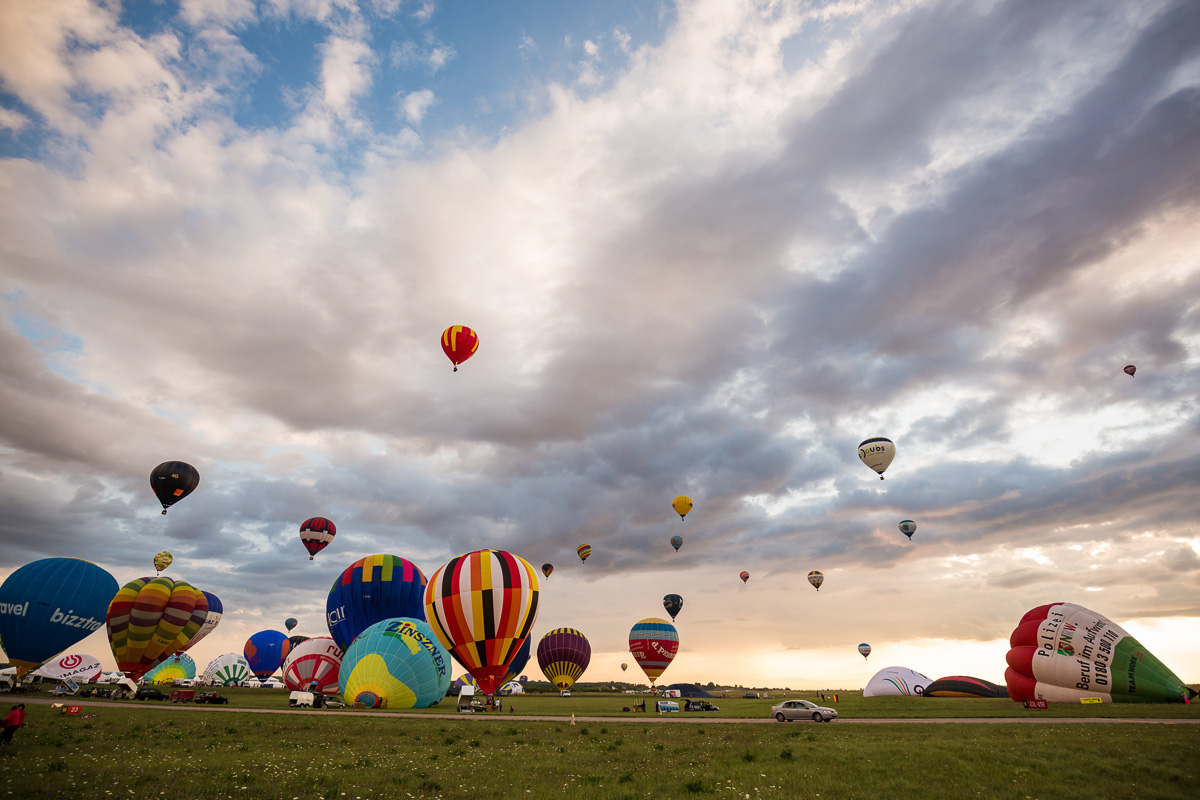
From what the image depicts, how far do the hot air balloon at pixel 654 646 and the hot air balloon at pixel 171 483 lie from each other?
159 feet

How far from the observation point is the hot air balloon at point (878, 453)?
178ft

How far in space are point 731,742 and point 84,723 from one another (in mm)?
28788

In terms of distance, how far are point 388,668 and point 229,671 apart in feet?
222

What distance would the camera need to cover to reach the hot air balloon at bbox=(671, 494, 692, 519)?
69312 mm

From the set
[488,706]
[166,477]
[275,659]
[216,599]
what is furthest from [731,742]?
[275,659]

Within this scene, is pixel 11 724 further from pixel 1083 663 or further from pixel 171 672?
pixel 171 672

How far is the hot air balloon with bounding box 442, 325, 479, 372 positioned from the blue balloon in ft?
127

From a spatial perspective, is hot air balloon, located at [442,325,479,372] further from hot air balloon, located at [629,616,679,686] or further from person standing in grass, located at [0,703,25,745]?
hot air balloon, located at [629,616,679,686]

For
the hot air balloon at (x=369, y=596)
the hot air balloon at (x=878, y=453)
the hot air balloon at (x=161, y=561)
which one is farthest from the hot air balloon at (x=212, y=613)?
the hot air balloon at (x=878, y=453)

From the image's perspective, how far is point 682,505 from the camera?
229 feet

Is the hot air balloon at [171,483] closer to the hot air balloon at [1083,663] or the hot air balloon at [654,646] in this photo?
the hot air balloon at [654,646]

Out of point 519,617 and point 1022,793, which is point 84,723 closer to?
point 519,617

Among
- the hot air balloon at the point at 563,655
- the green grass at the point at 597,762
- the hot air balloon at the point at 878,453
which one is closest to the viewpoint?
the green grass at the point at 597,762

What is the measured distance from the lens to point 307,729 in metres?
26.5
